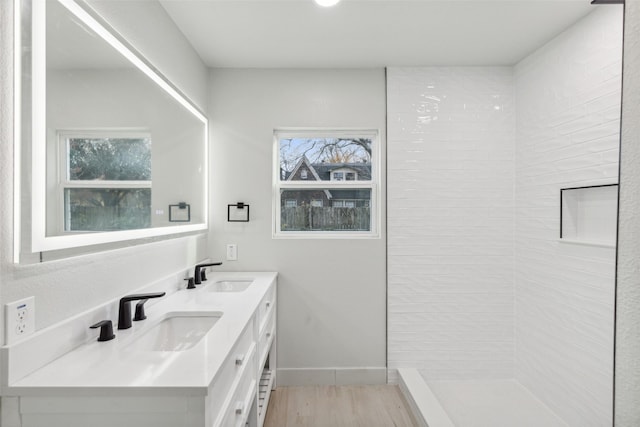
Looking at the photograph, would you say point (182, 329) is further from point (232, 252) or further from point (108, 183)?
point (232, 252)

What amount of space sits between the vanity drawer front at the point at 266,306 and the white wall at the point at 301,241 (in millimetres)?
157

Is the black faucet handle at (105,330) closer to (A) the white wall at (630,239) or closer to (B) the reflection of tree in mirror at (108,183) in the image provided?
(B) the reflection of tree in mirror at (108,183)

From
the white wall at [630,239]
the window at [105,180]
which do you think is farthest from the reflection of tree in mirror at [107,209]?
the white wall at [630,239]

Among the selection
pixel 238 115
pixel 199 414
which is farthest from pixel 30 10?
pixel 238 115

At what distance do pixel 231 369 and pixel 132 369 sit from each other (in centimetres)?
37

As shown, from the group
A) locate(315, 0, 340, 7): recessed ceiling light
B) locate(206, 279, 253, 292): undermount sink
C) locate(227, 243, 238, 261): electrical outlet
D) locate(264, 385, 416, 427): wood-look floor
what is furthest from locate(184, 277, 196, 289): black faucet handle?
locate(315, 0, 340, 7): recessed ceiling light

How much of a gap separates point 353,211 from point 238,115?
1.24 meters

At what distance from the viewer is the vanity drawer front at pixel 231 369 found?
1.08 metres

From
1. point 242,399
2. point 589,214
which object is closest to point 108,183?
point 242,399

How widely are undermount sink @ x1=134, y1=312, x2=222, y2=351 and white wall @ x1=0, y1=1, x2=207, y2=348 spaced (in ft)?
0.79

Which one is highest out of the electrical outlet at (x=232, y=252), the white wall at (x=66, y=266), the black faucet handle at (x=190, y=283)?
the white wall at (x=66, y=266)

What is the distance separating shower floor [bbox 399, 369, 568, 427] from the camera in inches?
86.4

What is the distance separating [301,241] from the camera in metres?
2.71

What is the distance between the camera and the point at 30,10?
1.01 metres
